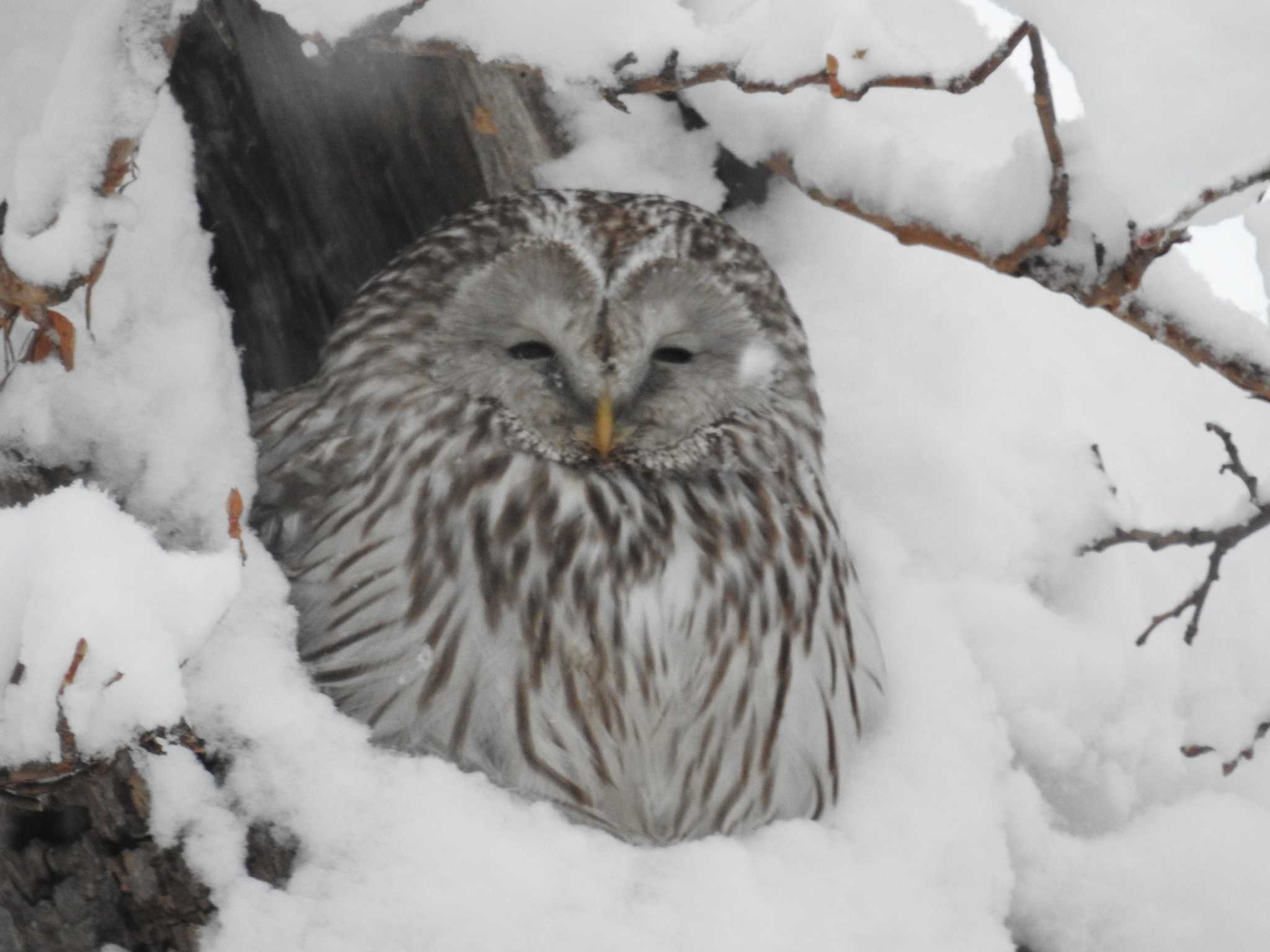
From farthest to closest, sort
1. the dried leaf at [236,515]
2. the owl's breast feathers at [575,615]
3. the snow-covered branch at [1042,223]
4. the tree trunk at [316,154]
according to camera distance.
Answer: the tree trunk at [316,154]
the owl's breast feathers at [575,615]
the snow-covered branch at [1042,223]
the dried leaf at [236,515]

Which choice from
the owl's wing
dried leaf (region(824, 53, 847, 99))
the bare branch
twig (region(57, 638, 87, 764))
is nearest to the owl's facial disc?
the owl's wing

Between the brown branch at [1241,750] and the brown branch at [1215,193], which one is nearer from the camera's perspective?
the brown branch at [1215,193]

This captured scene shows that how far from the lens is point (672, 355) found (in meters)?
2.39

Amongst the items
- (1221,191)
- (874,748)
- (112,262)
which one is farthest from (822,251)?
(112,262)

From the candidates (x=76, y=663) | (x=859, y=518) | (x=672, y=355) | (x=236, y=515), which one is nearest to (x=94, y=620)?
(x=76, y=663)

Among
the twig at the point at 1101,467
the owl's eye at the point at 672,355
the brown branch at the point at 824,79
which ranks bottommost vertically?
the twig at the point at 1101,467

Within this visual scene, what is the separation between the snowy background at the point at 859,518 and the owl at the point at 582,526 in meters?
0.15

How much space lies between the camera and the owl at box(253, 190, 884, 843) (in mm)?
2254

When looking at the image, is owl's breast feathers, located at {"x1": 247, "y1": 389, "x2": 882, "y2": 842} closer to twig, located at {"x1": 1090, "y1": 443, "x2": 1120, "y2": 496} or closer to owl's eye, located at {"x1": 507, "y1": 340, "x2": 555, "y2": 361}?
owl's eye, located at {"x1": 507, "y1": 340, "x2": 555, "y2": 361}

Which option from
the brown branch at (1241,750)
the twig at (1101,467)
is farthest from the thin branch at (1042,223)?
the brown branch at (1241,750)

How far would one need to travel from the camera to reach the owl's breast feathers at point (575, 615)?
7.36ft

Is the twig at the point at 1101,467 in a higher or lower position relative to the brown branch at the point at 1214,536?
lower

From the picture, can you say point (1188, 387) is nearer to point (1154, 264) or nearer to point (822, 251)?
point (822, 251)

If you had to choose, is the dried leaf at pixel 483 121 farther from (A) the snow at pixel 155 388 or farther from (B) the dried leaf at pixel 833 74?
(B) the dried leaf at pixel 833 74
